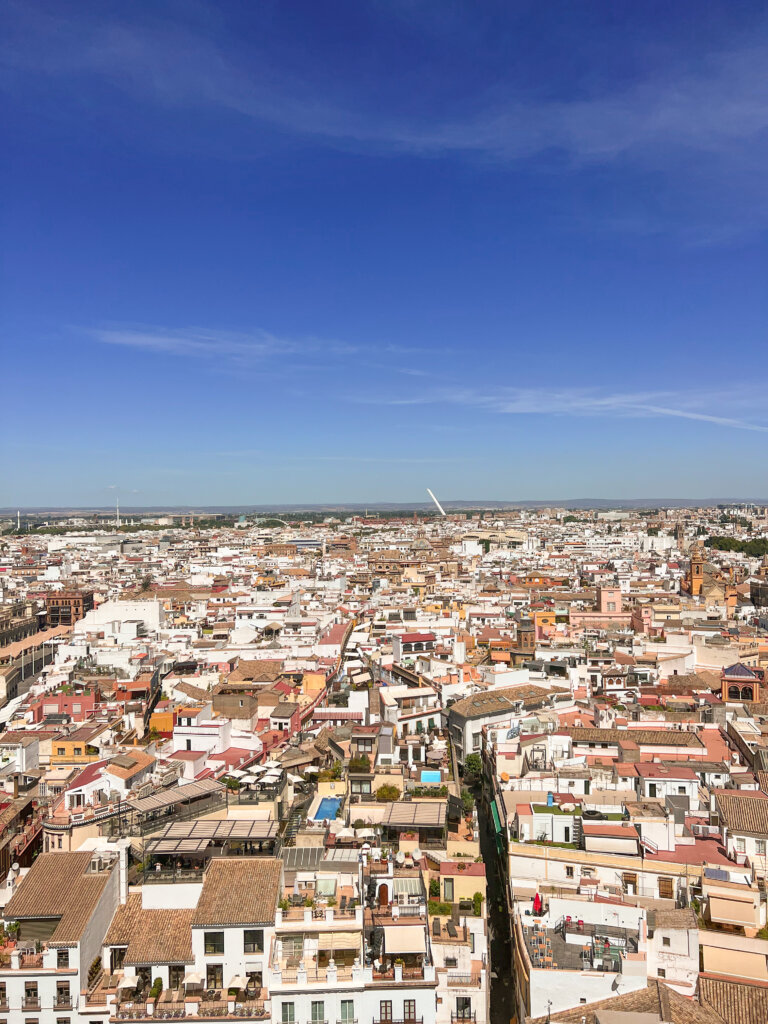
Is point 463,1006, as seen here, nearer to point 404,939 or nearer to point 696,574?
point 404,939

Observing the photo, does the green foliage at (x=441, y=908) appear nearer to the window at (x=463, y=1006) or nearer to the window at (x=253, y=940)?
the window at (x=463, y=1006)

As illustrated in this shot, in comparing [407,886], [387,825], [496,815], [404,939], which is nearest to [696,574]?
[496,815]

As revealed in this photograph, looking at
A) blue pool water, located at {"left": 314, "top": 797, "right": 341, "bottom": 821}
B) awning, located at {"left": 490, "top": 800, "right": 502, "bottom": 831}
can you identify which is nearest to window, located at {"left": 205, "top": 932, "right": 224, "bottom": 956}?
blue pool water, located at {"left": 314, "top": 797, "right": 341, "bottom": 821}

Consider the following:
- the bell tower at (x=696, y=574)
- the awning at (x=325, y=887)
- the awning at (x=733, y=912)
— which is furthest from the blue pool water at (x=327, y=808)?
the bell tower at (x=696, y=574)

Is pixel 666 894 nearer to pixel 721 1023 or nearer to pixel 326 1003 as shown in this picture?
pixel 721 1023

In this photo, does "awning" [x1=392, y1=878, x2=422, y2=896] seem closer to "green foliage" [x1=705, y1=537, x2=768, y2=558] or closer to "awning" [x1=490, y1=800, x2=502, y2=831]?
"awning" [x1=490, y1=800, x2=502, y2=831]

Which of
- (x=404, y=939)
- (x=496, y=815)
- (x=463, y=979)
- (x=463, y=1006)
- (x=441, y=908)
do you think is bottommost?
(x=463, y=1006)
